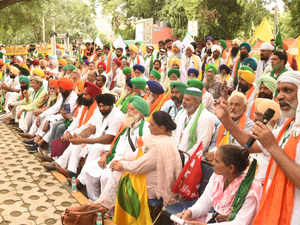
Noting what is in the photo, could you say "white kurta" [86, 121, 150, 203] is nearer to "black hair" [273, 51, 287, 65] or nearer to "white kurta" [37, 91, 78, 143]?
"white kurta" [37, 91, 78, 143]

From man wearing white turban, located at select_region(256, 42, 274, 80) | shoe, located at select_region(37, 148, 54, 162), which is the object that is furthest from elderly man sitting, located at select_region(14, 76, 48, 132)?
man wearing white turban, located at select_region(256, 42, 274, 80)

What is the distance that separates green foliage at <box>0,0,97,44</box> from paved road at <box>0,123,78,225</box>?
14518mm

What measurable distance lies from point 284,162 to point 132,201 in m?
2.00

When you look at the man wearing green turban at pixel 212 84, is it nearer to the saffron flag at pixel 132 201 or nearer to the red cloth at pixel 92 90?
the red cloth at pixel 92 90

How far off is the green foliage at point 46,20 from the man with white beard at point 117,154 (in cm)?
1604

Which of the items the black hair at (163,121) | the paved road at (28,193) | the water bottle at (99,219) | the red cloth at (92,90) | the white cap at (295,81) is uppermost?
the white cap at (295,81)

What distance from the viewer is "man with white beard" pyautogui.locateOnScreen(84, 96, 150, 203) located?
13.1 feet

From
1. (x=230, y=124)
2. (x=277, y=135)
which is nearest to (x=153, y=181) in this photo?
(x=230, y=124)

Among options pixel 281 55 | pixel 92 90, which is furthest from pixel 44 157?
pixel 281 55

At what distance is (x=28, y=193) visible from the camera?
4762 mm

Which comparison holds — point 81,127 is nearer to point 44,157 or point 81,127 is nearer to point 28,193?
point 44,157

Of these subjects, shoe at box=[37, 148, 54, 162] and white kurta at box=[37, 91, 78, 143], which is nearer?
shoe at box=[37, 148, 54, 162]

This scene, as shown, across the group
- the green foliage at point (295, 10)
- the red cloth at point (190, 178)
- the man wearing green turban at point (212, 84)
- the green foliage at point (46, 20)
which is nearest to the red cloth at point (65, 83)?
the man wearing green turban at point (212, 84)

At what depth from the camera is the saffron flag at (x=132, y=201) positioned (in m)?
3.65
